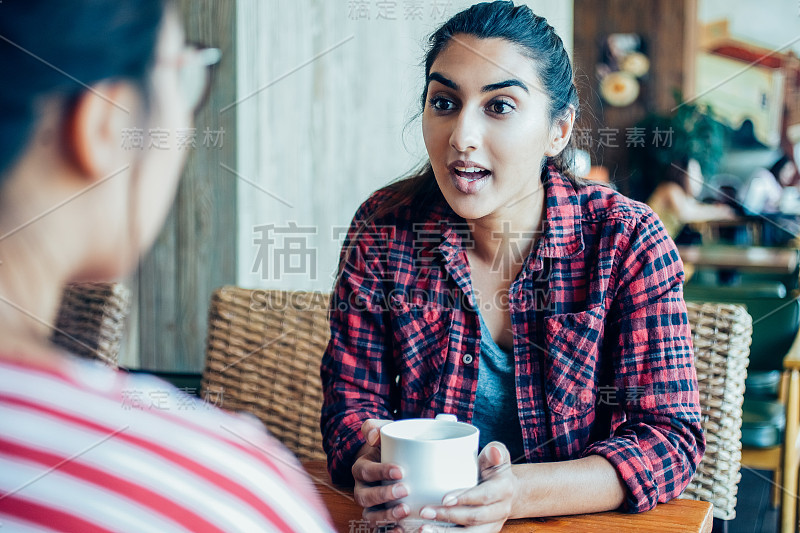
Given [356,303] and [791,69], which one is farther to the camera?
[791,69]

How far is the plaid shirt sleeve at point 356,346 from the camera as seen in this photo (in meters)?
1.16

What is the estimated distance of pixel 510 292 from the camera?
3.95ft

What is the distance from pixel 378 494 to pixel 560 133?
0.77 metres

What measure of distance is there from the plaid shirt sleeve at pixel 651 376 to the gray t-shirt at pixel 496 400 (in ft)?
0.51

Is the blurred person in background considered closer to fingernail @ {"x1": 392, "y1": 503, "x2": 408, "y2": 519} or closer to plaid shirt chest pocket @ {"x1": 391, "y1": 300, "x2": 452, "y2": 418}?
plaid shirt chest pocket @ {"x1": 391, "y1": 300, "x2": 452, "y2": 418}

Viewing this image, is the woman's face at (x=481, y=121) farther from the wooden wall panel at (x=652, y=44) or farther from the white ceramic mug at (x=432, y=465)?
the wooden wall panel at (x=652, y=44)

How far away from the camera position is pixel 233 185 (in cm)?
225

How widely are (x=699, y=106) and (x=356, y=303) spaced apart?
5.33m

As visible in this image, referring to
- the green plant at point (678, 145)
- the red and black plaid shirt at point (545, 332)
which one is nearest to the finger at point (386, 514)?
the red and black plaid shirt at point (545, 332)

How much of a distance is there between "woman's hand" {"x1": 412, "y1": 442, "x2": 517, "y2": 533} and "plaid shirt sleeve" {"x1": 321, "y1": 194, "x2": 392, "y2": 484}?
0.32 meters

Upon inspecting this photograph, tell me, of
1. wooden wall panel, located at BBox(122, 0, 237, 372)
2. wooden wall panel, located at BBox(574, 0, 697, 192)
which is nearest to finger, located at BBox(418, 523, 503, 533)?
wooden wall panel, located at BBox(122, 0, 237, 372)

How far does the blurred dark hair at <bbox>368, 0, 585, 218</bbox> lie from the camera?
118cm

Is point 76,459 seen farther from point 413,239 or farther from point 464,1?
point 464,1

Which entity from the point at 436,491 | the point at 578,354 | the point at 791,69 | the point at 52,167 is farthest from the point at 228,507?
the point at 791,69
